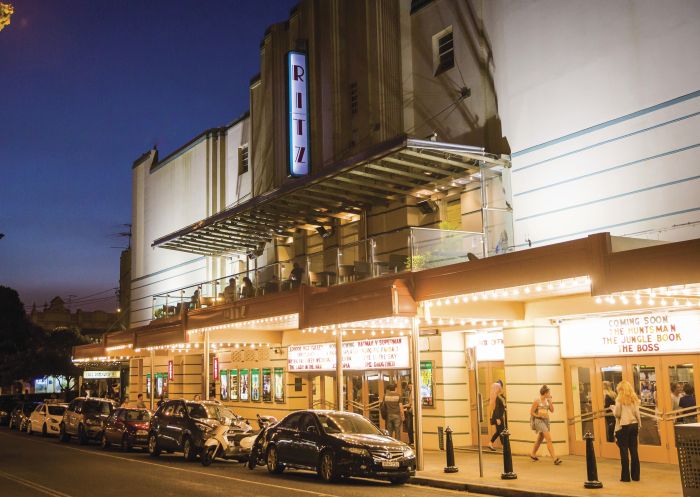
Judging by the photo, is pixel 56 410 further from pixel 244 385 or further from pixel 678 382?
pixel 678 382

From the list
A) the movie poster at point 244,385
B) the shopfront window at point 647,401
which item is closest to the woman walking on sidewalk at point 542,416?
the shopfront window at point 647,401

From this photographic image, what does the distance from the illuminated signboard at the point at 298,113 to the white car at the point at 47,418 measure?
1442cm

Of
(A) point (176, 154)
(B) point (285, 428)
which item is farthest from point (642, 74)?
(A) point (176, 154)

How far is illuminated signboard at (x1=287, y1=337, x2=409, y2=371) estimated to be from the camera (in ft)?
79.2

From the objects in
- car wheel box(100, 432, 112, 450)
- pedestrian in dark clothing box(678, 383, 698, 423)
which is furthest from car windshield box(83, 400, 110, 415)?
pedestrian in dark clothing box(678, 383, 698, 423)

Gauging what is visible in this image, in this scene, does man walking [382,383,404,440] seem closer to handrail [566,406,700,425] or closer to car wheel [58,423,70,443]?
handrail [566,406,700,425]

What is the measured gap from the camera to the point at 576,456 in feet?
A: 63.4

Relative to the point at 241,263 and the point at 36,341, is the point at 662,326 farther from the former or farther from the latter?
the point at 36,341

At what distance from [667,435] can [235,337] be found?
1695 cm

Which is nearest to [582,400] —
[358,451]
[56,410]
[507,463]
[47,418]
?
[507,463]

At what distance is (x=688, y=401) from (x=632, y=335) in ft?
6.33

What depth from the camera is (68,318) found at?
108 meters

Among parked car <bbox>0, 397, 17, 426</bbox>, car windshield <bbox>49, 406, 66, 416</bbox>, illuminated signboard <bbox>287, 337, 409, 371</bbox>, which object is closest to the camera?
illuminated signboard <bbox>287, 337, 409, 371</bbox>

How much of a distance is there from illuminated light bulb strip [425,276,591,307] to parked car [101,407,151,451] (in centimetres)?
1128
